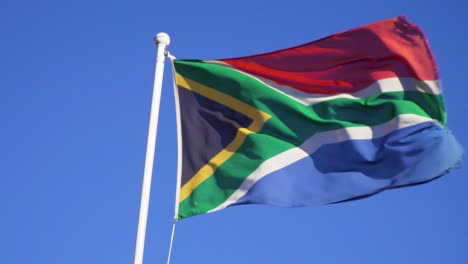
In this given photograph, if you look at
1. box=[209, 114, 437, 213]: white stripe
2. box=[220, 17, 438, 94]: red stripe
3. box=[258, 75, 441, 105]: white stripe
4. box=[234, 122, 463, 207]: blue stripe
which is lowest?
box=[234, 122, 463, 207]: blue stripe

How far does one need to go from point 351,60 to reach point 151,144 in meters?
3.43

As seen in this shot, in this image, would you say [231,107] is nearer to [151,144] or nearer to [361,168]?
[151,144]

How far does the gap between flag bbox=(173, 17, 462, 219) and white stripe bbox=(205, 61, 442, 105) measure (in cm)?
1

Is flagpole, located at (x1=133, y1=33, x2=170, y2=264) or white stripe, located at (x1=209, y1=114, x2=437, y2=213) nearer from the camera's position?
flagpole, located at (x1=133, y1=33, x2=170, y2=264)

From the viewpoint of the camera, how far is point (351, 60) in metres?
13.0

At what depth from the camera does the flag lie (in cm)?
1222

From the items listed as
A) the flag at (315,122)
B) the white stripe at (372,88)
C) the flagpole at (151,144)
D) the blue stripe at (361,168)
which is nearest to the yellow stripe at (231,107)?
the flag at (315,122)

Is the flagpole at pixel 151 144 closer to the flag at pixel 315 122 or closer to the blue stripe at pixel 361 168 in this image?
the flag at pixel 315 122

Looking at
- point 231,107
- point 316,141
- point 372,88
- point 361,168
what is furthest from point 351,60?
point 231,107

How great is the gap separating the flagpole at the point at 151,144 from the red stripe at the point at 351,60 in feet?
4.07

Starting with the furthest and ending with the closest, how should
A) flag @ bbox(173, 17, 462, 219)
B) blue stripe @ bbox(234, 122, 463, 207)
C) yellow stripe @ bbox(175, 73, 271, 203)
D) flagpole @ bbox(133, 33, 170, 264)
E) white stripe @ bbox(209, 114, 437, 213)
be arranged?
yellow stripe @ bbox(175, 73, 271, 203)
white stripe @ bbox(209, 114, 437, 213)
flag @ bbox(173, 17, 462, 219)
blue stripe @ bbox(234, 122, 463, 207)
flagpole @ bbox(133, 33, 170, 264)

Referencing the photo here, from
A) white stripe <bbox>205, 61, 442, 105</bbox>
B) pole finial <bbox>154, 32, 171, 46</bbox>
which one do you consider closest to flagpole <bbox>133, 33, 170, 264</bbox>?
pole finial <bbox>154, 32, 171, 46</bbox>

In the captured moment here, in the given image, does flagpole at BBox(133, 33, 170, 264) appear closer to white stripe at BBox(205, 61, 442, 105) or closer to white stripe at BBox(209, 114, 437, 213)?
white stripe at BBox(205, 61, 442, 105)

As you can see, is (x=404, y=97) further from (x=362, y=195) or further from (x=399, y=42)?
(x=362, y=195)
